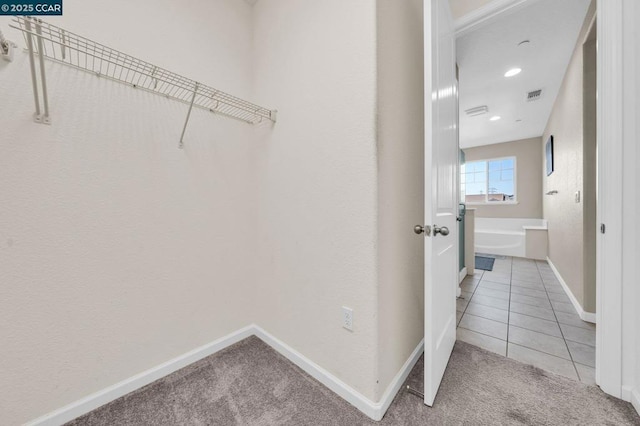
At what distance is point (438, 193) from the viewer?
1.27m

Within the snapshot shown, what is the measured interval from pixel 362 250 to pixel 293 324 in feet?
2.53

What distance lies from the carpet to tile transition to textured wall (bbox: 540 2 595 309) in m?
1.37

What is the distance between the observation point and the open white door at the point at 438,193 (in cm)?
115

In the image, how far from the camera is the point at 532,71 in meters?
2.84

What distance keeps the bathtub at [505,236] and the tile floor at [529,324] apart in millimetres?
1591

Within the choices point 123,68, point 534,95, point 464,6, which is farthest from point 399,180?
point 534,95

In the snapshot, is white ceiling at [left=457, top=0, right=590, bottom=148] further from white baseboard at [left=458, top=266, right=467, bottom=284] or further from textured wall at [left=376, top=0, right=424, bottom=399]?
white baseboard at [left=458, top=266, right=467, bottom=284]

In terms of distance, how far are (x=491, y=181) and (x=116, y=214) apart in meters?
7.36

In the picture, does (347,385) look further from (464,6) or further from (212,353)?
(464,6)

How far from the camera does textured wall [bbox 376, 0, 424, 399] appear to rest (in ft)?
3.81

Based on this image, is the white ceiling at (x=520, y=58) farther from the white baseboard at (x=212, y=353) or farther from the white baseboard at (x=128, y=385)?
the white baseboard at (x=128, y=385)

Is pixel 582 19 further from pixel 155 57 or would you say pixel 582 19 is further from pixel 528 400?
pixel 155 57

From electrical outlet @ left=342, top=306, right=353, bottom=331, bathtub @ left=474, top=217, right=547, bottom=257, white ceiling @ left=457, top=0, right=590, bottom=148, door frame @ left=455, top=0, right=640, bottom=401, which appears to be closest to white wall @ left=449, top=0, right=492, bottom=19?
white ceiling @ left=457, top=0, right=590, bottom=148

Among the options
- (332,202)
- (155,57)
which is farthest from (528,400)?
(155,57)
